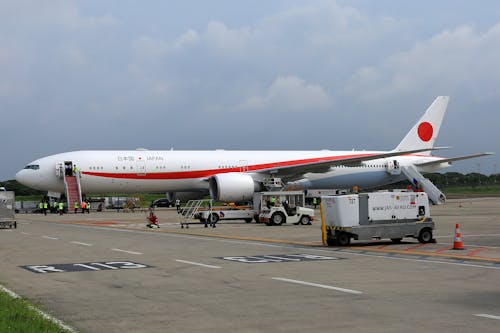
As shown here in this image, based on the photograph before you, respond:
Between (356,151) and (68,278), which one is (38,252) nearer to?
(68,278)

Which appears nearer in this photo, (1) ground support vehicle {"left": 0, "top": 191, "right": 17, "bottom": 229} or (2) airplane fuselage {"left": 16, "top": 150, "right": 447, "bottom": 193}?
(1) ground support vehicle {"left": 0, "top": 191, "right": 17, "bottom": 229}

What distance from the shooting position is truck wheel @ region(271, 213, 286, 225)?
37197mm

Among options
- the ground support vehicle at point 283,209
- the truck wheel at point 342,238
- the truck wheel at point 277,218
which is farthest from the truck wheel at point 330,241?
the truck wheel at point 277,218

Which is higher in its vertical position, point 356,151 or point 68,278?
point 356,151

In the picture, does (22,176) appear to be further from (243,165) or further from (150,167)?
(243,165)

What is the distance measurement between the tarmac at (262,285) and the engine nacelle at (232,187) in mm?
28878

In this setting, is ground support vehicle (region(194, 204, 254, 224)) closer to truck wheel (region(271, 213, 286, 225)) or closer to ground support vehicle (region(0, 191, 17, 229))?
truck wheel (region(271, 213, 286, 225))

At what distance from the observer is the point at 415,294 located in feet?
39.0

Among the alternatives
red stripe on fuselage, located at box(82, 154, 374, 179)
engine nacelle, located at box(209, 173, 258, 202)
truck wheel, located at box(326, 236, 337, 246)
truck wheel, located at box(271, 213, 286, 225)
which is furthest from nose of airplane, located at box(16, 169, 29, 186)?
truck wheel, located at box(326, 236, 337, 246)

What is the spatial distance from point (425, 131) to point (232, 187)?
28.4m

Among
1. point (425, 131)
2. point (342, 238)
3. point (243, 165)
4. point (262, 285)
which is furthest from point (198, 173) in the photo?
point (262, 285)

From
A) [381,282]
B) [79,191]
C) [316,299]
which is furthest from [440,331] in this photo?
[79,191]

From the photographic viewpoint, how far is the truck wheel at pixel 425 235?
2353 centimetres

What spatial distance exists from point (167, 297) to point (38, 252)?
1097 centimetres
